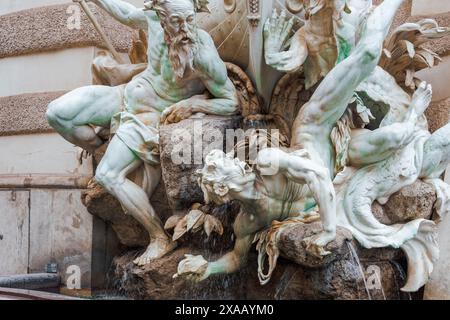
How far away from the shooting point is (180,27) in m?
4.34

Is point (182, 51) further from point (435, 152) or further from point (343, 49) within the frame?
point (435, 152)

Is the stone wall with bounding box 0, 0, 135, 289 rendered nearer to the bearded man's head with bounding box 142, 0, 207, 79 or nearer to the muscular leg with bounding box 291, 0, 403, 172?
the bearded man's head with bounding box 142, 0, 207, 79

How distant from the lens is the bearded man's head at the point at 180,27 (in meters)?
4.29

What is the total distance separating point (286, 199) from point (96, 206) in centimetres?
149

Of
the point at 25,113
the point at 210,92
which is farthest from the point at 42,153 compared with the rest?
the point at 210,92

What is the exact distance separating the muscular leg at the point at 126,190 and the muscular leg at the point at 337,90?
98 cm

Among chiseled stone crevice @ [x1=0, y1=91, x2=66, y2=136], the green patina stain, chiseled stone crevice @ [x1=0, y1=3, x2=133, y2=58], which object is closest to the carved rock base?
the green patina stain

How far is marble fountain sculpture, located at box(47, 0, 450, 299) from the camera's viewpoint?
3.97 m

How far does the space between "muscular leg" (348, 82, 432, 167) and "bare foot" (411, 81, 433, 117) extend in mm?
95

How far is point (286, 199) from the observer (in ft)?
13.4

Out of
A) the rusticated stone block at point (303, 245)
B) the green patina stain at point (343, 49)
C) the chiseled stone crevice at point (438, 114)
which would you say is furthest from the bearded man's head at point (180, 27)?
the chiseled stone crevice at point (438, 114)

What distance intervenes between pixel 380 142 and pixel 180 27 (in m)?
1.33
